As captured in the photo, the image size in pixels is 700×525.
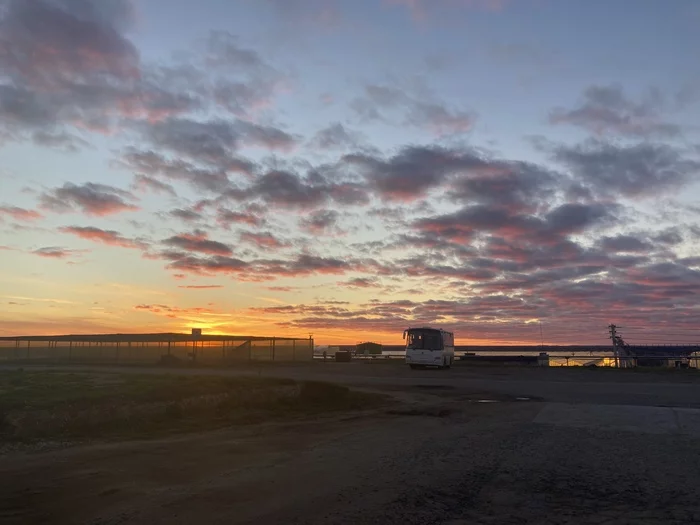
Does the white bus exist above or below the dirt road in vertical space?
above

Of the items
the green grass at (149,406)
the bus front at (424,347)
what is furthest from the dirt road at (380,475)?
the bus front at (424,347)

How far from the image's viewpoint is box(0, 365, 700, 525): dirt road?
7105mm

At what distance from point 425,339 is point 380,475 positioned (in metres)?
39.6

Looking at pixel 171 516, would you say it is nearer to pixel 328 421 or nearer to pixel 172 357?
pixel 328 421

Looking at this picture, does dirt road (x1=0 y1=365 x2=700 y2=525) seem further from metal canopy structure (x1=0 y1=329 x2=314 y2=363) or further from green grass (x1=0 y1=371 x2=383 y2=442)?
metal canopy structure (x1=0 y1=329 x2=314 y2=363)

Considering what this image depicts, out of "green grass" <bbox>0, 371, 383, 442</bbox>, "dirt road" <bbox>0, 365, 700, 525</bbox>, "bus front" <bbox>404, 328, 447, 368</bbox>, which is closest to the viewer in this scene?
"dirt road" <bbox>0, 365, 700, 525</bbox>

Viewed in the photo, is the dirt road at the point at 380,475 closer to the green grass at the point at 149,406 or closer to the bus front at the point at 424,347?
the green grass at the point at 149,406

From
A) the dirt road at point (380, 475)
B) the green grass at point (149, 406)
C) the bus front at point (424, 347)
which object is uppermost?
the bus front at point (424, 347)

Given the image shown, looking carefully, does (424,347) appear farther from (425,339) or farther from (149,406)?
(149,406)

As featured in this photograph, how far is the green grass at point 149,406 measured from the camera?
13.0 metres

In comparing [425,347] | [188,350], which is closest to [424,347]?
[425,347]

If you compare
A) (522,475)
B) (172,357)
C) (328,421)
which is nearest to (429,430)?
(328,421)

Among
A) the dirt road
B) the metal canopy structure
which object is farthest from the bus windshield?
the dirt road

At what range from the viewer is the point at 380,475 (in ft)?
29.4
